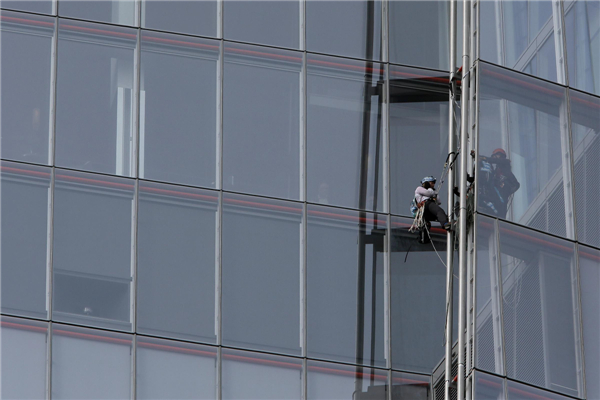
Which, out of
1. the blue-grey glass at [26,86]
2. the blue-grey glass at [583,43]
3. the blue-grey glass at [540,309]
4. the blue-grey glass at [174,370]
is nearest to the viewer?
the blue-grey glass at [540,309]

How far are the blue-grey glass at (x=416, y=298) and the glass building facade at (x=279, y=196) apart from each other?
0.15 feet

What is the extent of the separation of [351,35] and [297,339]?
744 centimetres

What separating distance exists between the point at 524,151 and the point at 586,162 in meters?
1.33

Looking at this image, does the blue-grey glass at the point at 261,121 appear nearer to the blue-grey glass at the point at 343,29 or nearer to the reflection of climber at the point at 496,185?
the blue-grey glass at the point at 343,29

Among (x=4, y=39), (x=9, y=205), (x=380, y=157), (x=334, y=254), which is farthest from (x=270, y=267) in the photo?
(x=4, y=39)

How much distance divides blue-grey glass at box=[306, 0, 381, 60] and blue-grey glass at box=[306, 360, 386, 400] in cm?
740

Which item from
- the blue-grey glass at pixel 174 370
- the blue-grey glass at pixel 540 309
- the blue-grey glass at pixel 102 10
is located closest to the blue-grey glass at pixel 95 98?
the blue-grey glass at pixel 102 10

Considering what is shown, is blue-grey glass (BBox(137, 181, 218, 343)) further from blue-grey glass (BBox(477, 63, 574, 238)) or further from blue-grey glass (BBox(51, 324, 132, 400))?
blue-grey glass (BBox(477, 63, 574, 238))

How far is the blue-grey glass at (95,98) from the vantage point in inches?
1161

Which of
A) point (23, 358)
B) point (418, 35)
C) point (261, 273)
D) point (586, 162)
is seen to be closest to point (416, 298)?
point (261, 273)

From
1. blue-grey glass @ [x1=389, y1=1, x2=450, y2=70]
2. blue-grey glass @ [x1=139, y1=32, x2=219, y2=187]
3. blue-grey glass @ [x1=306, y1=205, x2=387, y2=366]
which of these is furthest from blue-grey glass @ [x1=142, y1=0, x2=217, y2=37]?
blue-grey glass @ [x1=306, y1=205, x2=387, y2=366]

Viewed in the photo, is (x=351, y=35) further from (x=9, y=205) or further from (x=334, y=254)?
(x=9, y=205)

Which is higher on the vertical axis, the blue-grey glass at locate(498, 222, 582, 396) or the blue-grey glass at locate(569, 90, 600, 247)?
the blue-grey glass at locate(569, 90, 600, 247)

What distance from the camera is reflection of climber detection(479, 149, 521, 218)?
27.8 metres
